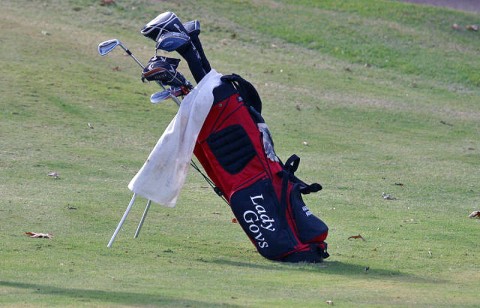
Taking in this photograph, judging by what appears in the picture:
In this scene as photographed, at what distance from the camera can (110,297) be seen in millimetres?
7535

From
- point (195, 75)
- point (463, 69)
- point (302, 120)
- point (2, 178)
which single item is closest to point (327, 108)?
point (302, 120)

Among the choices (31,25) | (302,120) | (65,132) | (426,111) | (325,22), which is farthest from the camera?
(325,22)

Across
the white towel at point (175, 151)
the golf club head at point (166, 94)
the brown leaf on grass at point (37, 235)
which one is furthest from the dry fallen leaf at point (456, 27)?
the brown leaf on grass at point (37, 235)

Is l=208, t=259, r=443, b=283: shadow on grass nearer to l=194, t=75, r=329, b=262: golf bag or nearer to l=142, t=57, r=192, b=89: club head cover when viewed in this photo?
l=194, t=75, r=329, b=262: golf bag

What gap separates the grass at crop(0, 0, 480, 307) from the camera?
8547mm

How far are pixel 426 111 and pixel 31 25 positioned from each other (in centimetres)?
893

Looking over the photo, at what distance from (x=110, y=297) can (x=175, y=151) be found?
97.3 inches

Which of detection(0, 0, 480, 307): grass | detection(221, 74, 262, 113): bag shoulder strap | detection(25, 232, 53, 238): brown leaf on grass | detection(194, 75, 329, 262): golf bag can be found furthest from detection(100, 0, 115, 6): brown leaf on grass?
detection(194, 75, 329, 262): golf bag

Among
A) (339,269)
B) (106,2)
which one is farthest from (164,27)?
(106,2)

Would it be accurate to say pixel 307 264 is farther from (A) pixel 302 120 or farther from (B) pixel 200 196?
(A) pixel 302 120

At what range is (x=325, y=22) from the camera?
94.2 feet

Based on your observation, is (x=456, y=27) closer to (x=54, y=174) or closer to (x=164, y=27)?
(x=54, y=174)

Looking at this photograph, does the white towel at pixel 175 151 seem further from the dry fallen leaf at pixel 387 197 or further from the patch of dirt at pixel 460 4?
the patch of dirt at pixel 460 4

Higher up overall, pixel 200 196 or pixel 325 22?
pixel 200 196
